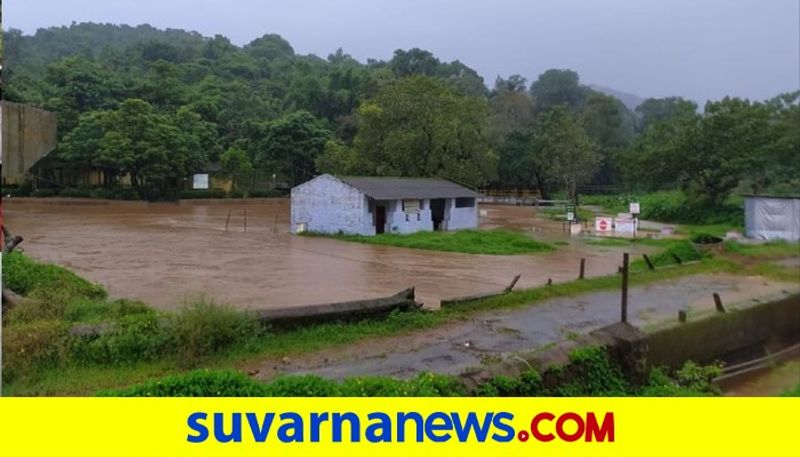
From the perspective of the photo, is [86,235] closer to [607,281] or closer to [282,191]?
[607,281]

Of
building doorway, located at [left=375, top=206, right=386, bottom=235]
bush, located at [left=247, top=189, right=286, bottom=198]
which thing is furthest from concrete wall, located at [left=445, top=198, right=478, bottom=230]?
bush, located at [left=247, top=189, right=286, bottom=198]

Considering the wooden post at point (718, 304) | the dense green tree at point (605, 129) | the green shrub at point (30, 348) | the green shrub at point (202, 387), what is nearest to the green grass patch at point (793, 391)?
the wooden post at point (718, 304)

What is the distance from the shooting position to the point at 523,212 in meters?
41.4

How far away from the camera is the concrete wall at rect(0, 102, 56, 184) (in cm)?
384

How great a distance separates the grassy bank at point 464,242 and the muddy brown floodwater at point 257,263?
0.78m

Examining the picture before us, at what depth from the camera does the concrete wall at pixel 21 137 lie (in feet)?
12.6

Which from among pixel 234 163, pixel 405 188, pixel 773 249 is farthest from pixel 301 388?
pixel 234 163

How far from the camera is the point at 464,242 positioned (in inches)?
862

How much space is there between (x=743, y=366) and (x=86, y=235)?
23179 mm

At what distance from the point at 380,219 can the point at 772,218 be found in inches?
842

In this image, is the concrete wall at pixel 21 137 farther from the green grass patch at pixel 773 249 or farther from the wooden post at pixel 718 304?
the wooden post at pixel 718 304

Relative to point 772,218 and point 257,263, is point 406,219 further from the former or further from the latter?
point 772,218

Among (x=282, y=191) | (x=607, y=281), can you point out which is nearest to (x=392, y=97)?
(x=282, y=191)

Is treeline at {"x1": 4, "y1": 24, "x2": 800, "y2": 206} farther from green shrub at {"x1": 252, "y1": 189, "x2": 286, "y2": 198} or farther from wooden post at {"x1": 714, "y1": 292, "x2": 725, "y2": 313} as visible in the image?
wooden post at {"x1": 714, "y1": 292, "x2": 725, "y2": 313}
